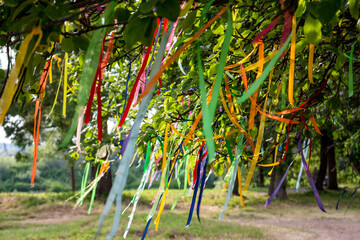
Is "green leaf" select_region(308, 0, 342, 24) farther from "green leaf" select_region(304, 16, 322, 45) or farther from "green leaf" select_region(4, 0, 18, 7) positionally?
"green leaf" select_region(4, 0, 18, 7)

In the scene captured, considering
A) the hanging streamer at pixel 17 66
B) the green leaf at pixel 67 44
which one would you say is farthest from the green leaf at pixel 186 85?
the hanging streamer at pixel 17 66

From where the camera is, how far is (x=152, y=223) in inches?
301

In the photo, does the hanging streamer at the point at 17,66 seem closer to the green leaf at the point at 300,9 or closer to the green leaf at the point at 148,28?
the green leaf at the point at 148,28

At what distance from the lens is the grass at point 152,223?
6.73 meters

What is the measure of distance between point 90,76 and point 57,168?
36.1 m

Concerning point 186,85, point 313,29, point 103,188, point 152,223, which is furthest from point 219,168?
point 103,188

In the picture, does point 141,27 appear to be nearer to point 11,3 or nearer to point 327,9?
point 11,3

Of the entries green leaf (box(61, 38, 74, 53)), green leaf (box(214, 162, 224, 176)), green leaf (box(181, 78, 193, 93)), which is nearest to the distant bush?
green leaf (box(214, 162, 224, 176))

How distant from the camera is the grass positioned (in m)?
6.73

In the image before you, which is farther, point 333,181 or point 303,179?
point 303,179

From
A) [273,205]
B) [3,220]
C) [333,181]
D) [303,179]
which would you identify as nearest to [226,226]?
[273,205]

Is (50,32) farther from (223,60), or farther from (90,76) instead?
(223,60)

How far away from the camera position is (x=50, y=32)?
80cm

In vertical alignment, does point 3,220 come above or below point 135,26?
below
